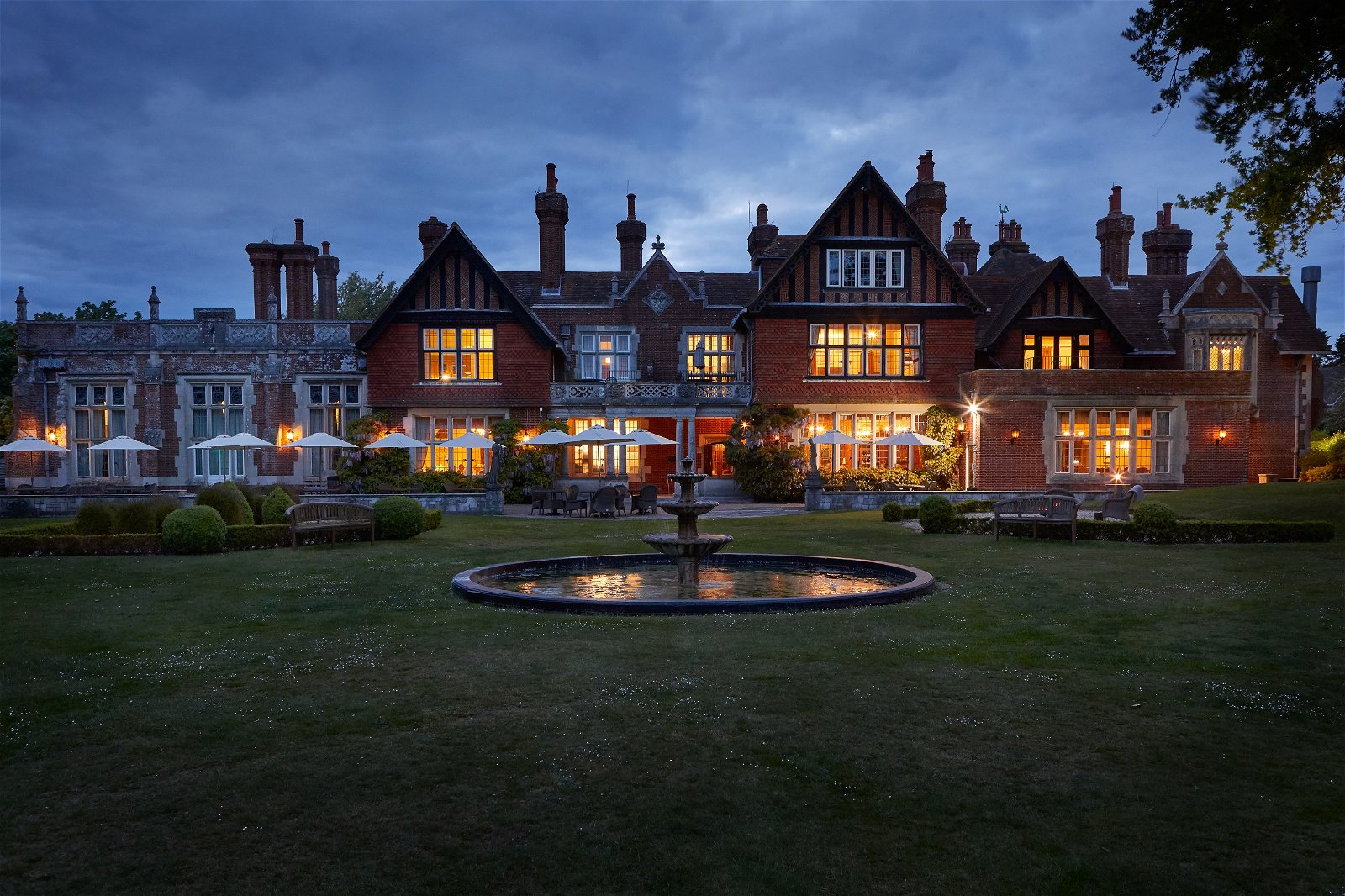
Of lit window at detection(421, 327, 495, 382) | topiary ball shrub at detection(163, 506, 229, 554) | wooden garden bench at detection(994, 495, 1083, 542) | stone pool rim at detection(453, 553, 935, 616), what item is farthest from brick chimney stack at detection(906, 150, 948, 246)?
topiary ball shrub at detection(163, 506, 229, 554)

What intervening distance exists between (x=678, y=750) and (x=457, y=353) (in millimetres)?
30956

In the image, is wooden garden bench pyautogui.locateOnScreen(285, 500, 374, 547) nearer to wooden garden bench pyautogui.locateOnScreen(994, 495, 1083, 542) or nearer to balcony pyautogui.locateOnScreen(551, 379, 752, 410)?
wooden garden bench pyautogui.locateOnScreen(994, 495, 1083, 542)

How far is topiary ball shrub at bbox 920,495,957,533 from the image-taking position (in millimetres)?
20219

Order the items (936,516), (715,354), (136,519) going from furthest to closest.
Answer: (715,354) < (936,516) < (136,519)

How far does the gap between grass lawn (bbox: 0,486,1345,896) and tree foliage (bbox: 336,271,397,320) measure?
201 ft

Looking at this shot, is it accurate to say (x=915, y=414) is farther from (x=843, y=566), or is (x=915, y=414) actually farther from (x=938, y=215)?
(x=843, y=566)

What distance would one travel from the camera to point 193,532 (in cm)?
1692

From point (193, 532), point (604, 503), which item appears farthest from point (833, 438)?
point (193, 532)

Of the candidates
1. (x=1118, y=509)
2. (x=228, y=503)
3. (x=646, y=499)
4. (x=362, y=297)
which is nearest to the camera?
(x=228, y=503)

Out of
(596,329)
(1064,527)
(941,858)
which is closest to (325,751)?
(941,858)

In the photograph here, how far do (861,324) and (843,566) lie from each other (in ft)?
71.8

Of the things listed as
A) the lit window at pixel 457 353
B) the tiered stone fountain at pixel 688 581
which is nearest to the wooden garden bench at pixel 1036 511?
the tiered stone fountain at pixel 688 581

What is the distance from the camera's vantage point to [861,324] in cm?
3438

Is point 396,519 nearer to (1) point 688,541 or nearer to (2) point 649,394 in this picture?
(1) point 688,541
